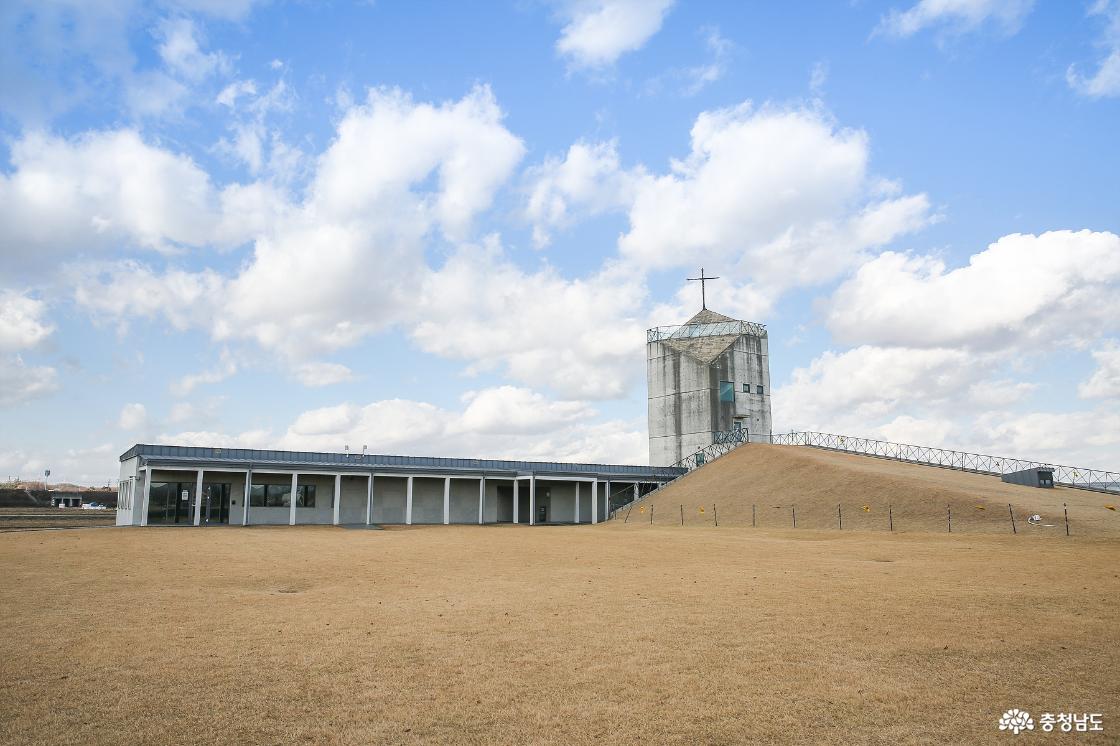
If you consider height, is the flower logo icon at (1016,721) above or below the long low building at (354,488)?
below

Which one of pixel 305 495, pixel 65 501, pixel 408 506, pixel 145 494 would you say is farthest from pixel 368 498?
pixel 65 501

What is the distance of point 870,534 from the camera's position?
36.6m

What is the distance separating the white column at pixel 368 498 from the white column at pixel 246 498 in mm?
7700

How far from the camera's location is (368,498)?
171 ft

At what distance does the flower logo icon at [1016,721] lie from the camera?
7.79m

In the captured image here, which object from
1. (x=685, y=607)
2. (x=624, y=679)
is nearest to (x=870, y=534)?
(x=685, y=607)

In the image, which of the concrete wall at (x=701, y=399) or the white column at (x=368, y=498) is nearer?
the white column at (x=368, y=498)

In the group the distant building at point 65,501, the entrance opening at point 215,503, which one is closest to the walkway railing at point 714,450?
the entrance opening at point 215,503

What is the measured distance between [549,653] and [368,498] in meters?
43.8

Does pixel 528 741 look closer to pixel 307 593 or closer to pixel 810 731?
pixel 810 731

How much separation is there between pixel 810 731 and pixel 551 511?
56284 mm

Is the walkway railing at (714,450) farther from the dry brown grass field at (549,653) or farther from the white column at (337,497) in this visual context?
the dry brown grass field at (549,653)

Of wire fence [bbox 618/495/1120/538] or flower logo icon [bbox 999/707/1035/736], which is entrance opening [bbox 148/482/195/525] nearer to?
wire fence [bbox 618/495/1120/538]

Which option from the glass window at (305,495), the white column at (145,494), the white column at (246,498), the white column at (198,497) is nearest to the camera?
the white column at (145,494)
